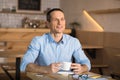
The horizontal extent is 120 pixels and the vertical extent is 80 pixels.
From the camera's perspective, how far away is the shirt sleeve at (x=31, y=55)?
2.18 metres

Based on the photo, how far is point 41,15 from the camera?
7062 mm

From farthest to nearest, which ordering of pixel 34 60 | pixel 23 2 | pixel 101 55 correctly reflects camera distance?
1. pixel 23 2
2. pixel 101 55
3. pixel 34 60

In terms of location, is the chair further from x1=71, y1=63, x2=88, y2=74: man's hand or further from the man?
x1=71, y1=63, x2=88, y2=74: man's hand

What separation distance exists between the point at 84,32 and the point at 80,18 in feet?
1.20

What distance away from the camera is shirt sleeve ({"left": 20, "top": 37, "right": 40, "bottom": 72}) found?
7.15 feet

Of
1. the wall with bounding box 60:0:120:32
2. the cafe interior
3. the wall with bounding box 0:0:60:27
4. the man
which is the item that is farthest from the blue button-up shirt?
the wall with bounding box 0:0:60:27

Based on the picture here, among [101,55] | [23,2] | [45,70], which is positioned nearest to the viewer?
[45,70]

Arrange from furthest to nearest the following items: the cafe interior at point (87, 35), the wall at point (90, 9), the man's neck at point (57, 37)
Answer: the wall at point (90, 9) < the cafe interior at point (87, 35) < the man's neck at point (57, 37)

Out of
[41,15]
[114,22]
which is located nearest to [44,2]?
[41,15]

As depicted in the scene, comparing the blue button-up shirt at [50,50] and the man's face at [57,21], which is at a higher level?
the man's face at [57,21]

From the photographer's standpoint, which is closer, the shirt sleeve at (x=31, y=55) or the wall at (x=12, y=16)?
the shirt sleeve at (x=31, y=55)

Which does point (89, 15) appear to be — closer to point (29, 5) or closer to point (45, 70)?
point (29, 5)

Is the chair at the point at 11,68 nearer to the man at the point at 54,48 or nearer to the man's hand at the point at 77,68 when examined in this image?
the man at the point at 54,48

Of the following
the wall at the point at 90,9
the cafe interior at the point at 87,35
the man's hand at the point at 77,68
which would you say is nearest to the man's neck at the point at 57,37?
the man's hand at the point at 77,68
